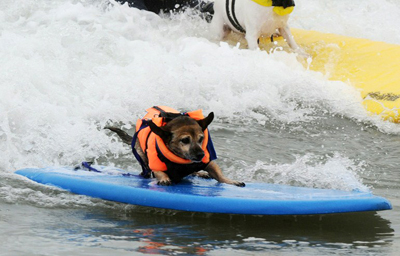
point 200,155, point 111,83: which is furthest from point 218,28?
point 200,155

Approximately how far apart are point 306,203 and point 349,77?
4.60 metres

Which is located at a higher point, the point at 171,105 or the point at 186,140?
the point at 171,105

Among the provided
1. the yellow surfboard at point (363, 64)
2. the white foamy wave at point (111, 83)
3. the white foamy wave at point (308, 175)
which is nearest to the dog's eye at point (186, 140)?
the white foamy wave at point (308, 175)

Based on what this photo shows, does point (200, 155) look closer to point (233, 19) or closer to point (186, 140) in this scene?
point (186, 140)

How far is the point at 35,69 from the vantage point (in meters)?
6.53

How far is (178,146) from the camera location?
12.6ft

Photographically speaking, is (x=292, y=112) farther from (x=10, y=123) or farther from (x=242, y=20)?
(x=10, y=123)

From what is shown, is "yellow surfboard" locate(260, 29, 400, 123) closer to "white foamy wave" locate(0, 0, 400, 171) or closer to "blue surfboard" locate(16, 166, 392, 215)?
"white foamy wave" locate(0, 0, 400, 171)

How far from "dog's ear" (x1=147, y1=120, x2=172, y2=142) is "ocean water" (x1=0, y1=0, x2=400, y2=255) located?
44cm

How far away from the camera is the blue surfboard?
3318 mm

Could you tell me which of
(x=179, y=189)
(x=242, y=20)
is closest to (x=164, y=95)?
(x=242, y=20)

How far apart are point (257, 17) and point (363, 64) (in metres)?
1.43

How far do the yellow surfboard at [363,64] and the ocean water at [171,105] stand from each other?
0.18 m

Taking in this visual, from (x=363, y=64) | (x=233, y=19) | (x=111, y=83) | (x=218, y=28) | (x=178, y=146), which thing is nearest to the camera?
(x=178, y=146)
